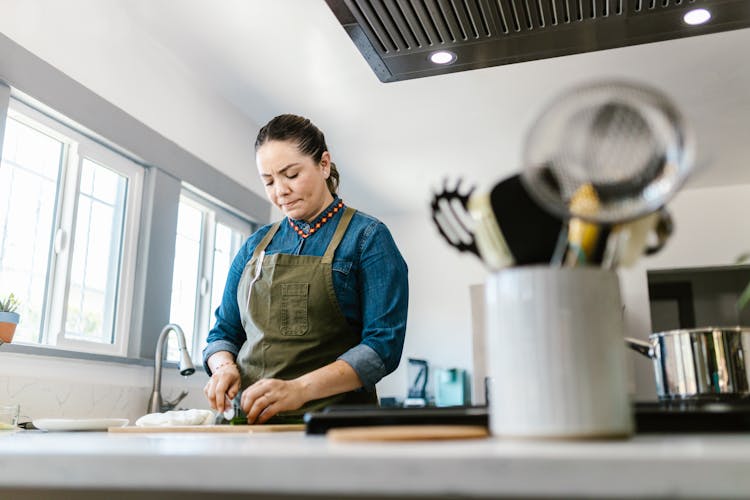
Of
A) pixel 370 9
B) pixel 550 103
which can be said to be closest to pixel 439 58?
pixel 370 9

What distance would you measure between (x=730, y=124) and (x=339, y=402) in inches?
130

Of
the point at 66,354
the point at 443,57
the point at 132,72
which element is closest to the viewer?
the point at 443,57

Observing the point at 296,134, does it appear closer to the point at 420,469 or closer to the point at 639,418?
the point at 639,418

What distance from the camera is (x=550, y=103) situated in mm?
530

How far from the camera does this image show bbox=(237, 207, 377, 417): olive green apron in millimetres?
1490

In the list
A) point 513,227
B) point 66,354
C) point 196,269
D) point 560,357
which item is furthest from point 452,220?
point 196,269

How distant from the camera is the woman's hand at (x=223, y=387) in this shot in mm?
1400

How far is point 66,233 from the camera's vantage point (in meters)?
2.48

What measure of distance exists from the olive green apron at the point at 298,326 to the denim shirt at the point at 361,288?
0.08 ft

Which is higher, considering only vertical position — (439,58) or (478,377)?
(439,58)

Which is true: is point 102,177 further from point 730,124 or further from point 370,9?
point 730,124

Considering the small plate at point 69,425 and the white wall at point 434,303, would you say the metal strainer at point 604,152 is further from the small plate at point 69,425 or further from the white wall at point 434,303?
the white wall at point 434,303

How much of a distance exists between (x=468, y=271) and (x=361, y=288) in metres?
4.02

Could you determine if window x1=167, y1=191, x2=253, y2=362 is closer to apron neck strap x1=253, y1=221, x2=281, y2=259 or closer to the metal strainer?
apron neck strap x1=253, y1=221, x2=281, y2=259
